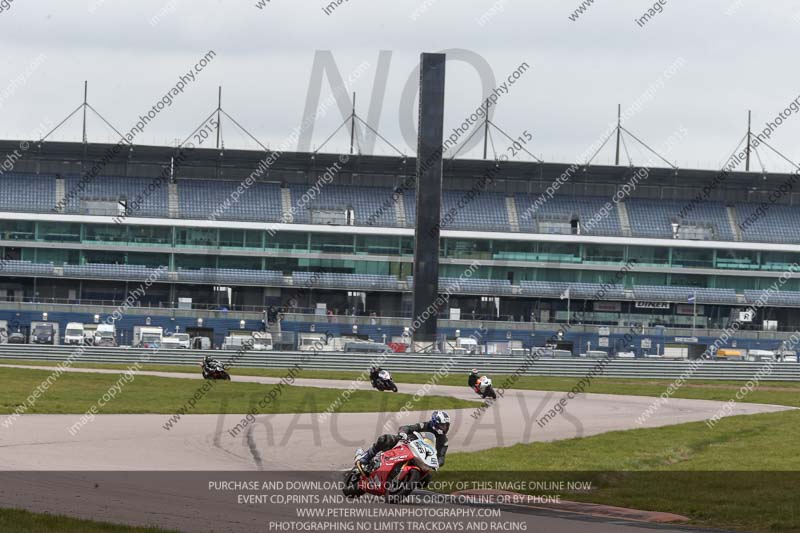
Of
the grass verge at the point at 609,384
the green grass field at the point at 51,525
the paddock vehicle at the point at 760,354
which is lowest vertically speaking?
the grass verge at the point at 609,384

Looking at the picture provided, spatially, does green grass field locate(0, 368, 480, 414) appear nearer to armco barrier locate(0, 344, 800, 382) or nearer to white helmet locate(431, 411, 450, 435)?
armco barrier locate(0, 344, 800, 382)

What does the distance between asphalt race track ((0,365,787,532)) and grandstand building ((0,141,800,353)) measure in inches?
1885

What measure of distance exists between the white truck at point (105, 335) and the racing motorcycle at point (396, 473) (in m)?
60.4

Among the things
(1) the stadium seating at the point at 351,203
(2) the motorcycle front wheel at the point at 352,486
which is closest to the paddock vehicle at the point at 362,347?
(1) the stadium seating at the point at 351,203

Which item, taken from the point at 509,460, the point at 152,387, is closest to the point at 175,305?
the point at 152,387

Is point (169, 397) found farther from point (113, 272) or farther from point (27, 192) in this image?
point (27, 192)

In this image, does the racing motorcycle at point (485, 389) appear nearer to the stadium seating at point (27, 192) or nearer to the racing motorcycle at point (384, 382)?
the racing motorcycle at point (384, 382)

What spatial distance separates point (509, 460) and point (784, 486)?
655cm

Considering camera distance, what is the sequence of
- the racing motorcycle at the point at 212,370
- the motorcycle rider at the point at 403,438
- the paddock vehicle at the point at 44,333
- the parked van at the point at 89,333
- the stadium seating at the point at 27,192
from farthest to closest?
the stadium seating at the point at 27,192 < the paddock vehicle at the point at 44,333 < the parked van at the point at 89,333 < the racing motorcycle at the point at 212,370 < the motorcycle rider at the point at 403,438

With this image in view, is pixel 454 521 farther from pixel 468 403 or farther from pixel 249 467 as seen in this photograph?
pixel 468 403

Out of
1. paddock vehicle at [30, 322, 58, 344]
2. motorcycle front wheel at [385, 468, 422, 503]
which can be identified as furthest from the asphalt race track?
paddock vehicle at [30, 322, 58, 344]

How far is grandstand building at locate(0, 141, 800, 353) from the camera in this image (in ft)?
297

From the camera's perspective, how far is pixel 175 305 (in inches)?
3553

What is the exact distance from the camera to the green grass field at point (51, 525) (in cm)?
1475
